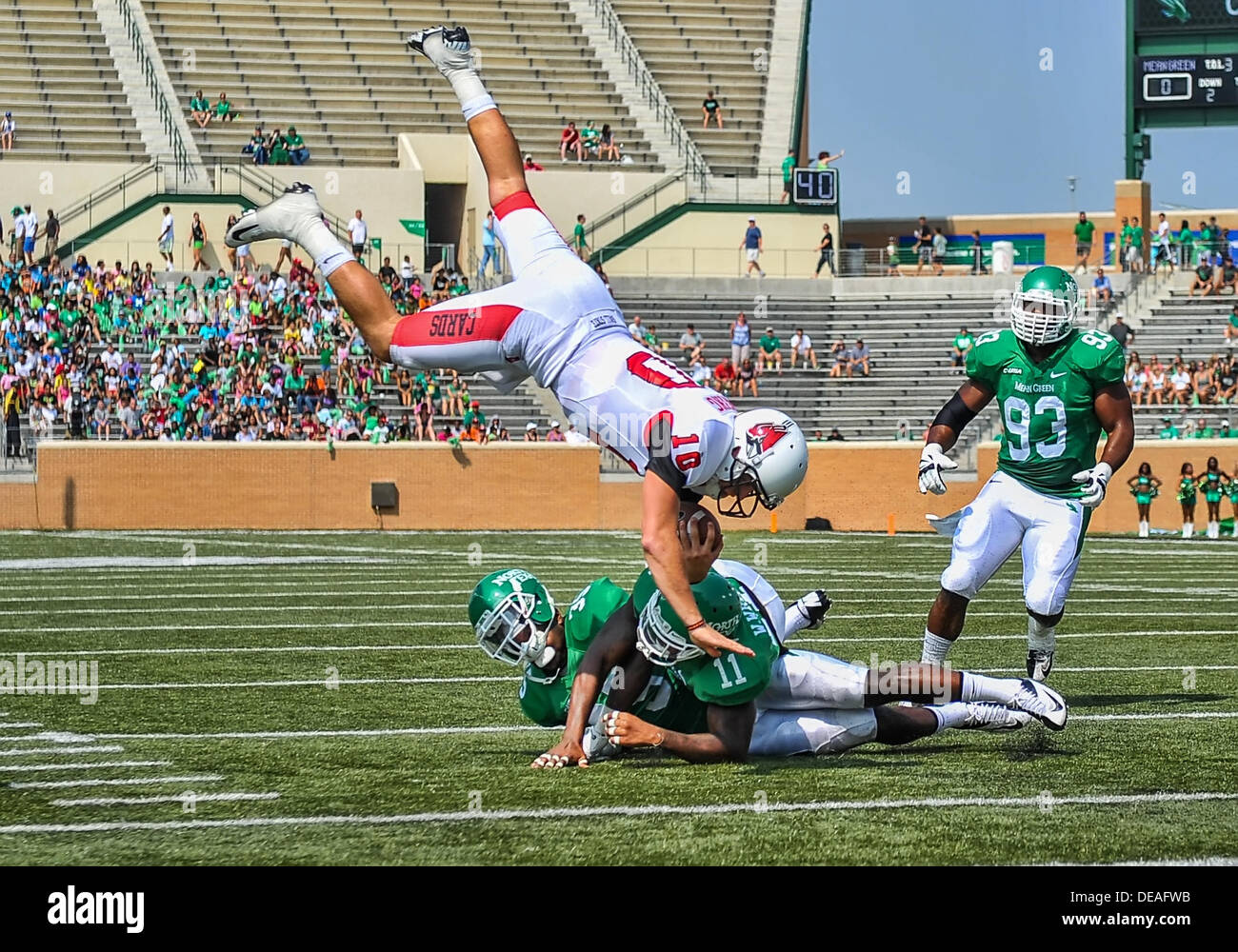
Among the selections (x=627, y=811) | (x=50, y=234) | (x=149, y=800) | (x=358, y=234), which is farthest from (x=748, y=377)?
(x=627, y=811)

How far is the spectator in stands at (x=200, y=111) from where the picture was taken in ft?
110

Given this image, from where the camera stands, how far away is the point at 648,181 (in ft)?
112

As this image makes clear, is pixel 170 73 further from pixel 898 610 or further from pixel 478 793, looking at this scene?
pixel 478 793

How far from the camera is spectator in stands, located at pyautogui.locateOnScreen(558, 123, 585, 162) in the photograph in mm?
34312

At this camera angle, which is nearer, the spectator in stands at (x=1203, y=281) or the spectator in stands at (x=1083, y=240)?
the spectator in stands at (x=1203, y=281)

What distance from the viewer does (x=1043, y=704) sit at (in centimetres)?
664

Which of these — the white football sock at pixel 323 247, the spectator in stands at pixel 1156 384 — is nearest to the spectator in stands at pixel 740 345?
the spectator in stands at pixel 1156 384

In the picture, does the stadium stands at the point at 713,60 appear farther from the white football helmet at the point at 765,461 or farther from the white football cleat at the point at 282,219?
the white football helmet at the point at 765,461

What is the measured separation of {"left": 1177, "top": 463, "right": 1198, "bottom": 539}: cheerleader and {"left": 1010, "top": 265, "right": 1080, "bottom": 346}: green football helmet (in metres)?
16.2

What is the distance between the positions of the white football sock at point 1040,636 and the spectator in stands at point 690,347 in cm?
2089

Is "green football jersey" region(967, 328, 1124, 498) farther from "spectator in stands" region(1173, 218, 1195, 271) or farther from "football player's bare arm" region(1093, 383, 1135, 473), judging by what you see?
"spectator in stands" region(1173, 218, 1195, 271)

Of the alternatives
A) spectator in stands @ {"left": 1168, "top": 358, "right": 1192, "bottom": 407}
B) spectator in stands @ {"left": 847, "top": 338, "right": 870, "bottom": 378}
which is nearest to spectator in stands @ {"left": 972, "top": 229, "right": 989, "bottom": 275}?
spectator in stands @ {"left": 847, "top": 338, "right": 870, "bottom": 378}
